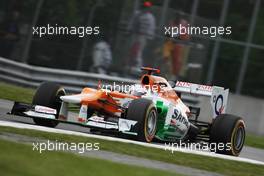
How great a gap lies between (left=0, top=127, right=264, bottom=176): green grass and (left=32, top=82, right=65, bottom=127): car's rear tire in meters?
1.45

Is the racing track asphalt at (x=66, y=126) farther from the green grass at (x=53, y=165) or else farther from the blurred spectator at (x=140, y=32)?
the blurred spectator at (x=140, y=32)

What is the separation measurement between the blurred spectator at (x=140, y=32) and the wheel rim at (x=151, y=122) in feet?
34.7

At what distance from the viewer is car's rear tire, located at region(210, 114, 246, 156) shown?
1445cm

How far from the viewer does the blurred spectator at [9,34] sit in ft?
76.0

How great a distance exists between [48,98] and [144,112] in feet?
5.32

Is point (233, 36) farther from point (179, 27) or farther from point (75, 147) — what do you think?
point (75, 147)

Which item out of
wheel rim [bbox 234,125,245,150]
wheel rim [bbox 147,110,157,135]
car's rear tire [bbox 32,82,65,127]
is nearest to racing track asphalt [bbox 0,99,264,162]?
car's rear tire [bbox 32,82,65,127]

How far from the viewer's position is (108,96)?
13.8 metres

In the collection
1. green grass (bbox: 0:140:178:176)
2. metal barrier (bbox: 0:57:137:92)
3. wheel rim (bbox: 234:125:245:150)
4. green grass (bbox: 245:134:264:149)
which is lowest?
green grass (bbox: 0:140:178:176)

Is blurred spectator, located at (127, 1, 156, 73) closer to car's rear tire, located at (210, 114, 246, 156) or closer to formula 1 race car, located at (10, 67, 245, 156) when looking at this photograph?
formula 1 race car, located at (10, 67, 245, 156)

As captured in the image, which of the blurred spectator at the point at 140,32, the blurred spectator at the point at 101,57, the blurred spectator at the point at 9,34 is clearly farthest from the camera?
the blurred spectator at the point at 140,32

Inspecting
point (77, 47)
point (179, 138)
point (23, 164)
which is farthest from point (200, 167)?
point (77, 47)

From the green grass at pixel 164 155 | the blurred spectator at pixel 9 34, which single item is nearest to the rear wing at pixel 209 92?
the green grass at pixel 164 155

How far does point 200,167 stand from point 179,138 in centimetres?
280
